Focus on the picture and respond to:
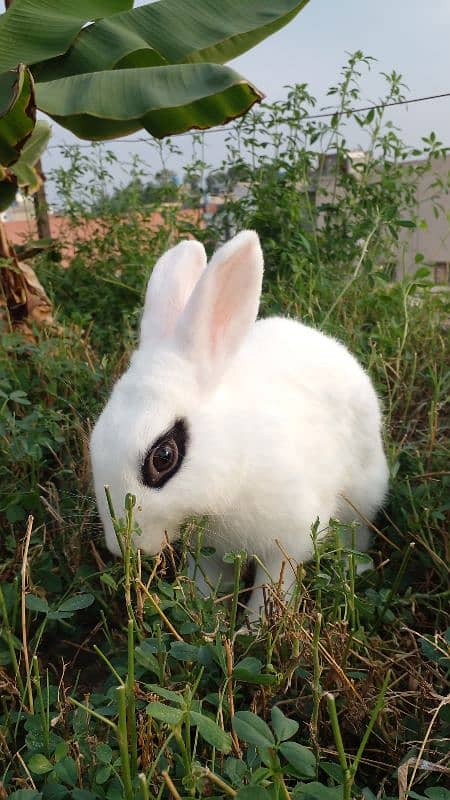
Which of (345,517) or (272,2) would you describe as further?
(272,2)

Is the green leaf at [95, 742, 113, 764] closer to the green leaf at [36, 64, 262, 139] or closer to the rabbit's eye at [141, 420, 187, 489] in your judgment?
the rabbit's eye at [141, 420, 187, 489]

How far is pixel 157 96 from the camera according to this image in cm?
255

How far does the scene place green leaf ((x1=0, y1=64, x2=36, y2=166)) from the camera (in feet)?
7.79

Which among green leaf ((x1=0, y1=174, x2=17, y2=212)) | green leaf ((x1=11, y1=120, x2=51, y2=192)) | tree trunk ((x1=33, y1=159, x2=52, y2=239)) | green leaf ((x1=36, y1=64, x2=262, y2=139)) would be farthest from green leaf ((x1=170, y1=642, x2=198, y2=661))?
tree trunk ((x1=33, y1=159, x2=52, y2=239))

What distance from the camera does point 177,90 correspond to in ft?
8.36

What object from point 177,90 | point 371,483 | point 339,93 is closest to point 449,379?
point 371,483

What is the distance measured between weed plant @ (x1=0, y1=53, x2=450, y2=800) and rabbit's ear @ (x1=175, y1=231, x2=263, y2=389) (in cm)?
36

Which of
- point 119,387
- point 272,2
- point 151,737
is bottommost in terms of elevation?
point 151,737

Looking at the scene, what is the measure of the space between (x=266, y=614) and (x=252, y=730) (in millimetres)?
404

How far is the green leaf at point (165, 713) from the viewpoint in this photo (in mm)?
915

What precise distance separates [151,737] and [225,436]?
25.3 inches

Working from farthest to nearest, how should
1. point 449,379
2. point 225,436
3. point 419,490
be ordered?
1. point 449,379
2. point 419,490
3. point 225,436

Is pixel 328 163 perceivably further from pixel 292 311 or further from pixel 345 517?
pixel 345 517

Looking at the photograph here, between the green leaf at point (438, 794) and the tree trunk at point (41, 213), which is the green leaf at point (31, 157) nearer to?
the tree trunk at point (41, 213)
